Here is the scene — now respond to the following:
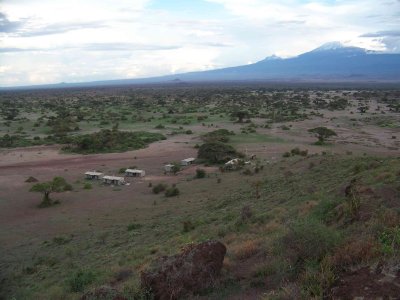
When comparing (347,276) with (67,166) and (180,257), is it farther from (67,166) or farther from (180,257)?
(67,166)

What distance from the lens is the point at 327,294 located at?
768cm

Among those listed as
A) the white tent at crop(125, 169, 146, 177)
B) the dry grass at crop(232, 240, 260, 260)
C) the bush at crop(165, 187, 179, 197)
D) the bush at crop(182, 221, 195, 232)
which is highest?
the dry grass at crop(232, 240, 260, 260)

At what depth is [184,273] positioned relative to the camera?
396 inches

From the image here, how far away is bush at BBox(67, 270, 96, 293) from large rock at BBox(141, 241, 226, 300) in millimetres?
4466

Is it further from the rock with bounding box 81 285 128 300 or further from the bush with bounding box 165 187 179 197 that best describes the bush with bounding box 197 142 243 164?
the rock with bounding box 81 285 128 300

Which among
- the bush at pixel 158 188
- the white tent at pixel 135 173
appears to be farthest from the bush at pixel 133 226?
the white tent at pixel 135 173

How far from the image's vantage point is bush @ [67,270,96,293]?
13810 millimetres

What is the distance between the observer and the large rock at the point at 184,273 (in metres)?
9.89

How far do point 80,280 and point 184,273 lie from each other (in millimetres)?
5542

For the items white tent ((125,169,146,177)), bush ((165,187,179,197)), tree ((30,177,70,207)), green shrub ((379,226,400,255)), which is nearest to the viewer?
green shrub ((379,226,400,255))

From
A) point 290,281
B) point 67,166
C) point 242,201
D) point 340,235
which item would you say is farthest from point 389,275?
point 67,166

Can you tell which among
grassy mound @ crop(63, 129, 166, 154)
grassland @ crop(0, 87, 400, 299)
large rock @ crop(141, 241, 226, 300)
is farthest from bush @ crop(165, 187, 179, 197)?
grassy mound @ crop(63, 129, 166, 154)

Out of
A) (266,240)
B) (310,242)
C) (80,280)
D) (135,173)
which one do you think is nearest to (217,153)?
(135,173)

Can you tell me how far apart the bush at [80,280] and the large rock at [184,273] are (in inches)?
176
